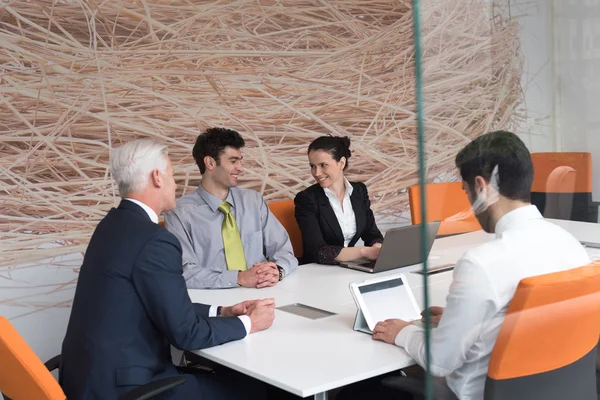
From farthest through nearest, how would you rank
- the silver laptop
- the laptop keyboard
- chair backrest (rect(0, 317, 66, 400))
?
the laptop keyboard < the silver laptop < chair backrest (rect(0, 317, 66, 400))

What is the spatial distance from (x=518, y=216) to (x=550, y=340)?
29cm

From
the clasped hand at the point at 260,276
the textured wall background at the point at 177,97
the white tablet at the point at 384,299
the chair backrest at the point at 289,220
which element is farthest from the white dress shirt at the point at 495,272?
the textured wall background at the point at 177,97

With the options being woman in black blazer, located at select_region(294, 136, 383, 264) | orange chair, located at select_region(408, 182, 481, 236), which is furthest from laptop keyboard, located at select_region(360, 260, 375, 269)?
orange chair, located at select_region(408, 182, 481, 236)

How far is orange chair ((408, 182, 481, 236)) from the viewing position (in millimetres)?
1340

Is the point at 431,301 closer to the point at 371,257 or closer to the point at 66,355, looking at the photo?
the point at 66,355

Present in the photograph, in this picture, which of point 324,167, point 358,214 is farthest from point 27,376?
point 358,214

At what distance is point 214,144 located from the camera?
3.68 m

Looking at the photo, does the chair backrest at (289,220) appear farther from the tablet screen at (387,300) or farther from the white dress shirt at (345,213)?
the tablet screen at (387,300)

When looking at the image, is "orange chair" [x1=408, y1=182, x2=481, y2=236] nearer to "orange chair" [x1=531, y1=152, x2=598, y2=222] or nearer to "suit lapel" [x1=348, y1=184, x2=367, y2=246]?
"orange chair" [x1=531, y1=152, x2=598, y2=222]

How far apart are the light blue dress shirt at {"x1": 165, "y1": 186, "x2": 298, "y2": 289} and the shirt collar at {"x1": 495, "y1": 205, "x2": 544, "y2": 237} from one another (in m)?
1.87

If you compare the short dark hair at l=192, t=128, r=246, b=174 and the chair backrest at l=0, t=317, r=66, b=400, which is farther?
the short dark hair at l=192, t=128, r=246, b=174

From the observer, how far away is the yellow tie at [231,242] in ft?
11.3

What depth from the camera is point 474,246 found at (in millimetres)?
1421

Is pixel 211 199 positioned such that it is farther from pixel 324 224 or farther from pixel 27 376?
pixel 27 376
